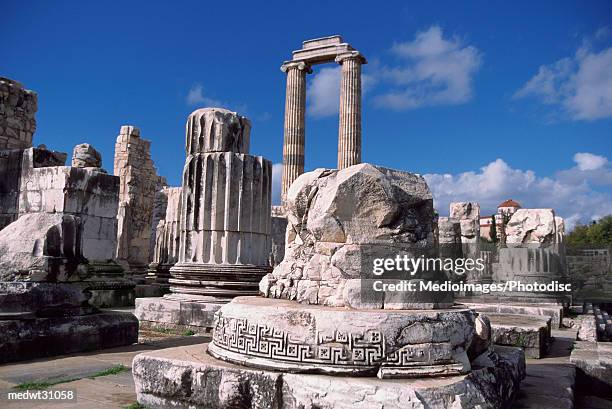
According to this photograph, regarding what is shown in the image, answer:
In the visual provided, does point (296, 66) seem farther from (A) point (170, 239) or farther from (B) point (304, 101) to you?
(A) point (170, 239)

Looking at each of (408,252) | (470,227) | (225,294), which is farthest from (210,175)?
(470,227)

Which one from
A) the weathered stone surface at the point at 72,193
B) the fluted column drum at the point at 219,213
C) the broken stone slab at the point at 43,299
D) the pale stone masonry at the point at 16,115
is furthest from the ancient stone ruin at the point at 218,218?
the pale stone masonry at the point at 16,115

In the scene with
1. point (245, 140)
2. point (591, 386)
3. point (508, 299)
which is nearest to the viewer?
point (591, 386)

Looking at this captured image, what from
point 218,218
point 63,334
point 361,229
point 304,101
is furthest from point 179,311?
point 304,101

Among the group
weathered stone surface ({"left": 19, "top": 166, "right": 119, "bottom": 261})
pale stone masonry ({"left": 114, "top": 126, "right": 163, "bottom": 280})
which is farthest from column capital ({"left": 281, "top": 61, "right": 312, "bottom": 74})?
weathered stone surface ({"left": 19, "top": 166, "right": 119, "bottom": 261})

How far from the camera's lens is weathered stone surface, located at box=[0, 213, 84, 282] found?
4664 mm

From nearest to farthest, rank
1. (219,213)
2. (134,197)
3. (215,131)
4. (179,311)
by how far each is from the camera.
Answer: (179,311) < (219,213) < (215,131) < (134,197)

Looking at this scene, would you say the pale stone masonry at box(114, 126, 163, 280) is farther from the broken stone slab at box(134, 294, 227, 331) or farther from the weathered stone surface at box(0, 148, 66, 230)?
the weathered stone surface at box(0, 148, 66, 230)

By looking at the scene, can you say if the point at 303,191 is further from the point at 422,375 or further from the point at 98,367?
the point at 98,367

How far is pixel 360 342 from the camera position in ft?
8.47

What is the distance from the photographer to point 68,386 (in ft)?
11.3

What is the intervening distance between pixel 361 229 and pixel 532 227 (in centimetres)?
740

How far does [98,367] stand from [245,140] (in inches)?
157

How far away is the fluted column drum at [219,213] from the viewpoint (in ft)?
22.1
